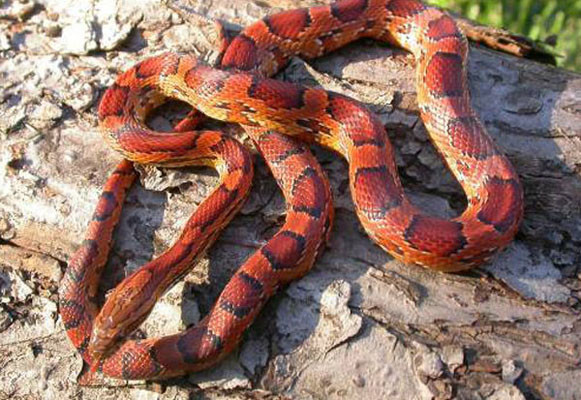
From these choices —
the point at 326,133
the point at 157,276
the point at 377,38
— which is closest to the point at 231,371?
the point at 157,276

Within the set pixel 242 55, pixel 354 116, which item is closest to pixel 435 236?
pixel 354 116

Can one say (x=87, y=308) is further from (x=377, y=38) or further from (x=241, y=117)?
(x=377, y=38)

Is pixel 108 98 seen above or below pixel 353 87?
below

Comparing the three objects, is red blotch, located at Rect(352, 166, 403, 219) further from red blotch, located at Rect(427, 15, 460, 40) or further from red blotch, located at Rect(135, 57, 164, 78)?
red blotch, located at Rect(135, 57, 164, 78)

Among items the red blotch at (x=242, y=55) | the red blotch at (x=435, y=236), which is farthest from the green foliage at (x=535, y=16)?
the red blotch at (x=435, y=236)

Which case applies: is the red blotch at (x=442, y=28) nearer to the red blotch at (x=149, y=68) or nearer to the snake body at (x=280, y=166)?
the snake body at (x=280, y=166)

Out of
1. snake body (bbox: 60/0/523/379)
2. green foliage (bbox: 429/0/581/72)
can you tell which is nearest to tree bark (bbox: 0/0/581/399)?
snake body (bbox: 60/0/523/379)
